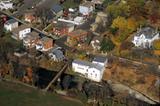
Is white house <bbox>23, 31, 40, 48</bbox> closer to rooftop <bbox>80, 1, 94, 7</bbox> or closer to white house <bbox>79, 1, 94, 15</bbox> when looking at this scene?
white house <bbox>79, 1, 94, 15</bbox>

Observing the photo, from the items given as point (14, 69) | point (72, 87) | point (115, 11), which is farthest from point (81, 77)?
point (115, 11)

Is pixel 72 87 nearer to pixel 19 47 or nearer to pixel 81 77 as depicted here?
pixel 81 77

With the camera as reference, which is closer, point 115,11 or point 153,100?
point 153,100

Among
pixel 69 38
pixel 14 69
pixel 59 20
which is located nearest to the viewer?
pixel 14 69

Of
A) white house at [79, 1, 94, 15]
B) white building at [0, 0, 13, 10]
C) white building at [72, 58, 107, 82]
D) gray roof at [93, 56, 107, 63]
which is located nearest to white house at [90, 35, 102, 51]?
gray roof at [93, 56, 107, 63]

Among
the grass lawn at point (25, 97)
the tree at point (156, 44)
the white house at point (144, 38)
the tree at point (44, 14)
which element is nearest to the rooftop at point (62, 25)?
the tree at point (44, 14)

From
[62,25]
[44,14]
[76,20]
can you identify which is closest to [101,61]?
[62,25]

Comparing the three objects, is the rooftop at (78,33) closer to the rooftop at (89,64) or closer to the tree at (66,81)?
the rooftop at (89,64)
